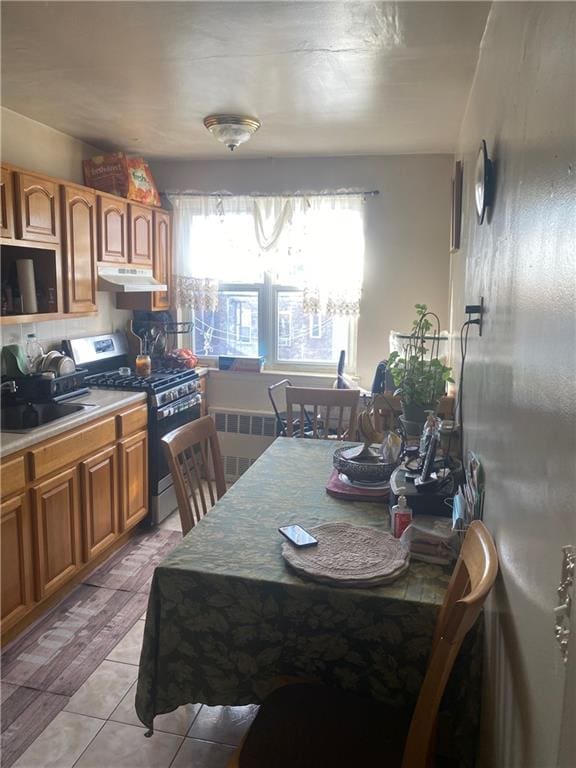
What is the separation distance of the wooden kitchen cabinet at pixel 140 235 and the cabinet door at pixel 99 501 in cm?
140

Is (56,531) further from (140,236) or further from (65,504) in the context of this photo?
(140,236)

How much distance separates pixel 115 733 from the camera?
77.3 inches

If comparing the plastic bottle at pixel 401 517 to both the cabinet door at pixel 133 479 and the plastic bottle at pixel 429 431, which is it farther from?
the cabinet door at pixel 133 479

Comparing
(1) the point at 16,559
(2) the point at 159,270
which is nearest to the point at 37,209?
(2) the point at 159,270

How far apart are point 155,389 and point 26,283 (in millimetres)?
912

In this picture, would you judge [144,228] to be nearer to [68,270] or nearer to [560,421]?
[68,270]

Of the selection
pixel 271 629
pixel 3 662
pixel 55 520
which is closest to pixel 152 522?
pixel 55 520

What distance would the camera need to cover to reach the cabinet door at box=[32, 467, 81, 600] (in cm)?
251

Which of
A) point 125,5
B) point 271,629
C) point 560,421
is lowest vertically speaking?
point 271,629

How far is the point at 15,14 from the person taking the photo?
1.90m

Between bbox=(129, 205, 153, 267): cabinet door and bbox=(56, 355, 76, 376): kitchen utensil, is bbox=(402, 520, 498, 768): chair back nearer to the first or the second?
bbox=(56, 355, 76, 376): kitchen utensil

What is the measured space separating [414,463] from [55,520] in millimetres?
1636

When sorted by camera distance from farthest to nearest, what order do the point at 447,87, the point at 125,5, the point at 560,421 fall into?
1. the point at 447,87
2. the point at 125,5
3. the point at 560,421

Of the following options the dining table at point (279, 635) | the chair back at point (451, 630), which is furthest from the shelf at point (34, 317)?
the chair back at point (451, 630)
